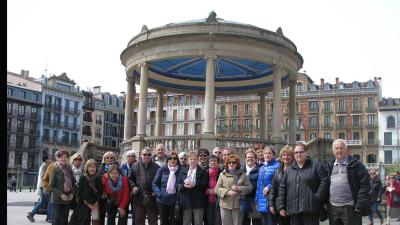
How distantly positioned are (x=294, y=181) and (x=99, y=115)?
92.5m

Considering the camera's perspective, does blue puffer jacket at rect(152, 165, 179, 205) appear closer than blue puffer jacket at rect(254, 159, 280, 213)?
No

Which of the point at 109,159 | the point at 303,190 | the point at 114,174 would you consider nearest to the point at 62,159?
the point at 109,159

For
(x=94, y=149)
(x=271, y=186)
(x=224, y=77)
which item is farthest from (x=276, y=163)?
(x=224, y=77)

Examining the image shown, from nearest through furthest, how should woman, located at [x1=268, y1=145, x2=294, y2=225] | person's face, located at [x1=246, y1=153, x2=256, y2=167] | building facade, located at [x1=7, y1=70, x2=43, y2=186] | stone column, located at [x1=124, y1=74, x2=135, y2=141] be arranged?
woman, located at [x1=268, y1=145, x2=294, y2=225] < person's face, located at [x1=246, y1=153, x2=256, y2=167] < stone column, located at [x1=124, y1=74, x2=135, y2=141] < building facade, located at [x1=7, y1=70, x2=43, y2=186]

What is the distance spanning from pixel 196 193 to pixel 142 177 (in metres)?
1.53

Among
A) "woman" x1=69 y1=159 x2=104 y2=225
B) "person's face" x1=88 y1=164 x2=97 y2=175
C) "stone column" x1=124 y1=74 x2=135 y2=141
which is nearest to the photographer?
"woman" x1=69 y1=159 x2=104 y2=225

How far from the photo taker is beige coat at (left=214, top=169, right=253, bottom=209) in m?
10.1

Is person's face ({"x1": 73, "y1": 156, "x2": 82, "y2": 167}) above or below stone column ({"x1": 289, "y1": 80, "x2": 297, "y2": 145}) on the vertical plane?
below

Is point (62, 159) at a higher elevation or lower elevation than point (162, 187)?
higher

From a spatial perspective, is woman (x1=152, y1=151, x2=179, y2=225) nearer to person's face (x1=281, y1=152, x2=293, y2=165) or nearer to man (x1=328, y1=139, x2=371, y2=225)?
person's face (x1=281, y1=152, x2=293, y2=165)

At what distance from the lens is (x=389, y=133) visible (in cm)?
8106

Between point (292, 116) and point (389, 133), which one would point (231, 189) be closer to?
point (292, 116)

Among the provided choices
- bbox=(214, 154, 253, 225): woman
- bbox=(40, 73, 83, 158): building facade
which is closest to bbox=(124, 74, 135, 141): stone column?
bbox=(214, 154, 253, 225): woman

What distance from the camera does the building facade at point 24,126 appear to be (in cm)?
8106
